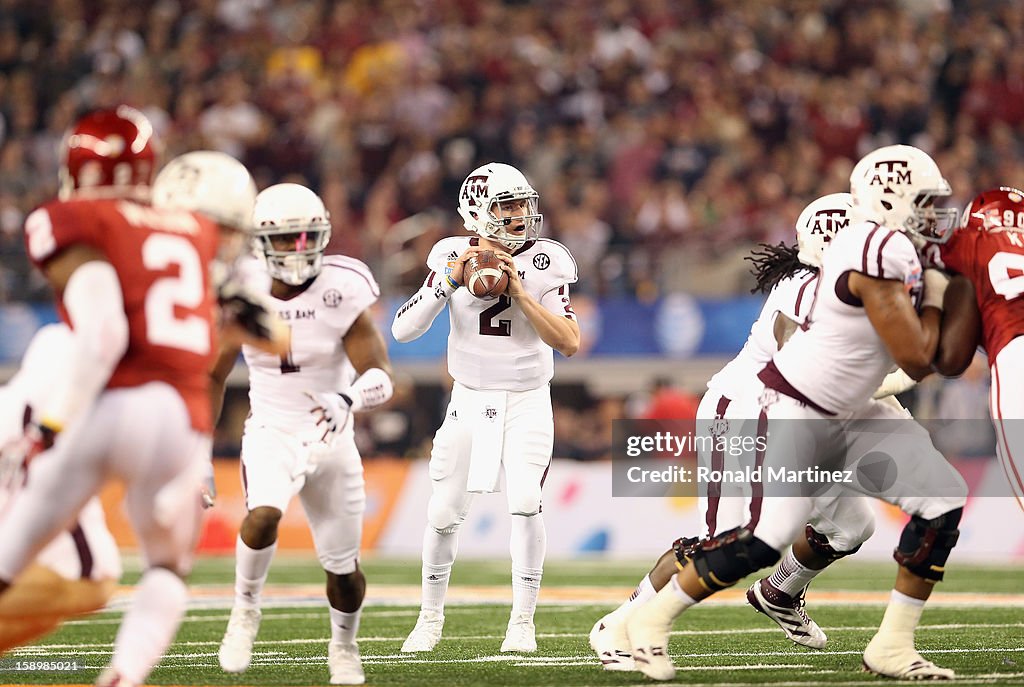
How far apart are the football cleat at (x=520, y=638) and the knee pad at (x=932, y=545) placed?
183 centimetres

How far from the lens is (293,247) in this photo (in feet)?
20.7

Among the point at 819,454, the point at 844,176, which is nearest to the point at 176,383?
the point at 819,454

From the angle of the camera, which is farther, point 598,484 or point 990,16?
point 990,16

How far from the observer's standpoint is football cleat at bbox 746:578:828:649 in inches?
277

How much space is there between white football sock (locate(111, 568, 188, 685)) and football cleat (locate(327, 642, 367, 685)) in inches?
54.6

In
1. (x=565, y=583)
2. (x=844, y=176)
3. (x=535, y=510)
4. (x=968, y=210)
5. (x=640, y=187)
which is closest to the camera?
(x=968, y=210)

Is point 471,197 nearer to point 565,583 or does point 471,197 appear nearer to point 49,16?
point 565,583

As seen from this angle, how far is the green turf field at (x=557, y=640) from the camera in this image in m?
6.07

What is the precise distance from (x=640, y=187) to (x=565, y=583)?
19.1ft

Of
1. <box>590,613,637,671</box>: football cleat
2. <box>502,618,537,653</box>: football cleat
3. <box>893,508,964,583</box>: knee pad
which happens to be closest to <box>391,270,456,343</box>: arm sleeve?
<box>502,618,537,653</box>: football cleat

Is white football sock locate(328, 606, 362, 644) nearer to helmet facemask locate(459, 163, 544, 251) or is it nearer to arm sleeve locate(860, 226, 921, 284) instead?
helmet facemask locate(459, 163, 544, 251)

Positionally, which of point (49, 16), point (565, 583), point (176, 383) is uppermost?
point (49, 16)

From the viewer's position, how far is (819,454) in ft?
19.5

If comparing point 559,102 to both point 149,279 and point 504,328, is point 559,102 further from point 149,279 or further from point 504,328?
point 149,279
